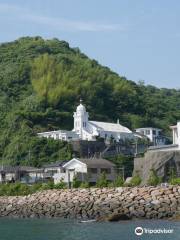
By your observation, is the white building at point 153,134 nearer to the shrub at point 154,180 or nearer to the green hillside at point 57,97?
the green hillside at point 57,97

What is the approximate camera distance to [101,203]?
33469 mm

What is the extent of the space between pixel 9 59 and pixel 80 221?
73882 mm

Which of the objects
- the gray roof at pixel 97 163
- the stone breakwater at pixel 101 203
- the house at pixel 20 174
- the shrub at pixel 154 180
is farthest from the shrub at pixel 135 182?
the house at pixel 20 174

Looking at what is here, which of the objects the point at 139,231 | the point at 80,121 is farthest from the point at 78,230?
the point at 80,121

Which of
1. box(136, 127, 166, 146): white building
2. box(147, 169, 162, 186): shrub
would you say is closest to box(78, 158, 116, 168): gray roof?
box(147, 169, 162, 186): shrub

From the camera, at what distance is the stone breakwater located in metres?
31.7

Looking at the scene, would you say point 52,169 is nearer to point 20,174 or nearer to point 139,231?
point 20,174

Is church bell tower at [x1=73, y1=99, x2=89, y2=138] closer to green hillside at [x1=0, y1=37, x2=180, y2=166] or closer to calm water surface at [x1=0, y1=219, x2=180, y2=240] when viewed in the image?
green hillside at [x1=0, y1=37, x2=180, y2=166]

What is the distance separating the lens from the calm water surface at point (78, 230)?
24.7 m

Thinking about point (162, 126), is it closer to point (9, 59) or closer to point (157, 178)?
point (9, 59)

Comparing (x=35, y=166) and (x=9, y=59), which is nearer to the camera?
(x=35, y=166)

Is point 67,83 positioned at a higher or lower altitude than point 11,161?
higher

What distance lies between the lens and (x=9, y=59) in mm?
102438

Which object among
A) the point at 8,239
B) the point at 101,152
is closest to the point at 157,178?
the point at 8,239
